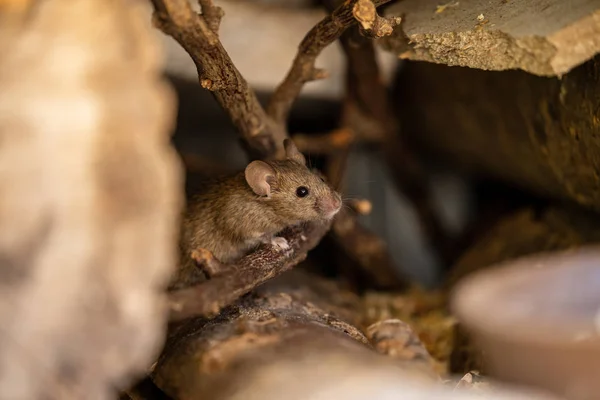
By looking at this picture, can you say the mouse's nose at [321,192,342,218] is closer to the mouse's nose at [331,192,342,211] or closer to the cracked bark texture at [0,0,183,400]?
the mouse's nose at [331,192,342,211]

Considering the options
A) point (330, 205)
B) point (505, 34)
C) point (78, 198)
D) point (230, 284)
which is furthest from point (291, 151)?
point (78, 198)

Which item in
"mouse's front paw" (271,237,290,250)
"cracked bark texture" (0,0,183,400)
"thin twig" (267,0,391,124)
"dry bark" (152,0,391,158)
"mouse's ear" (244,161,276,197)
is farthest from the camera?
"mouse's ear" (244,161,276,197)

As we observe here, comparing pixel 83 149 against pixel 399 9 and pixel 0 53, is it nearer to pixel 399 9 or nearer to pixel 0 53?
pixel 0 53

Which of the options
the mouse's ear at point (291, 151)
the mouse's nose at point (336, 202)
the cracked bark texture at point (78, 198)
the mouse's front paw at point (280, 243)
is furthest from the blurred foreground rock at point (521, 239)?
the cracked bark texture at point (78, 198)

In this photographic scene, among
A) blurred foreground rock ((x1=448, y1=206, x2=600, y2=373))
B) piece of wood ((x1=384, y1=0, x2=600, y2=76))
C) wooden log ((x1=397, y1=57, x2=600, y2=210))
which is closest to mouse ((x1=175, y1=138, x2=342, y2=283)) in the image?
piece of wood ((x1=384, y1=0, x2=600, y2=76))

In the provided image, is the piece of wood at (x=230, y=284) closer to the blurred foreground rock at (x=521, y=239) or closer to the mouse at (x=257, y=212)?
the mouse at (x=257, y=212)

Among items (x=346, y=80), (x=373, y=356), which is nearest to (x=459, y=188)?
(x=346, y=80)
